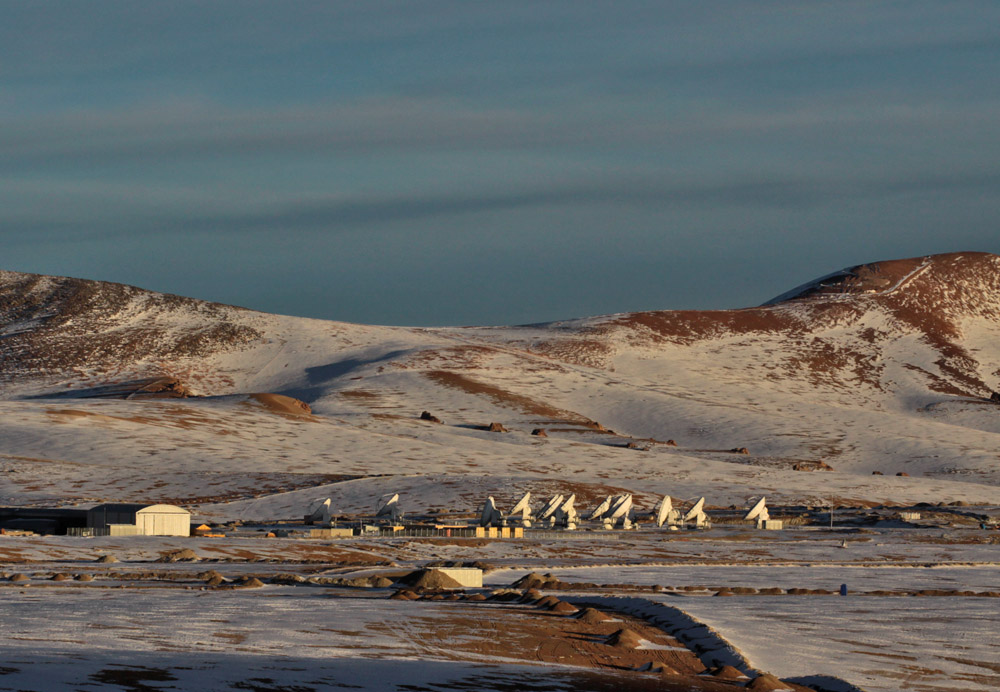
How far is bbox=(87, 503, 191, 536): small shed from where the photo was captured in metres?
90.6

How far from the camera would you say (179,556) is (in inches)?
2827

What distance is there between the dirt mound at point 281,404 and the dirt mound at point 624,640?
411 ft

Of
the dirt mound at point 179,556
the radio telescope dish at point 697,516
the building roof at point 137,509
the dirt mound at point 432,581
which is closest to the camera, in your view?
the dirt mound at point 432,581

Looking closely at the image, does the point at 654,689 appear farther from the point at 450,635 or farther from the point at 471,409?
the point at 471,409

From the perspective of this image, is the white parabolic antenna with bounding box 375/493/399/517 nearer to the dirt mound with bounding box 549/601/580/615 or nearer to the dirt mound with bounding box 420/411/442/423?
the dirt mound with bounding box 420/411/442/423

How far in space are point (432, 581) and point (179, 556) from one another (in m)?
20.9

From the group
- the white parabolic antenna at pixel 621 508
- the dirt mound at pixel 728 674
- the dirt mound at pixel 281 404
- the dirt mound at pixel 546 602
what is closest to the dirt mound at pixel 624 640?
the dirt mound at pixel 728 674

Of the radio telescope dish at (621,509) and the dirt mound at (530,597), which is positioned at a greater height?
the radio telescope dish at (621,509)

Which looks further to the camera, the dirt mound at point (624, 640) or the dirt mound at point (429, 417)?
the dirt mound at point (429, 417)

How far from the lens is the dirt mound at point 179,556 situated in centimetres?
7088

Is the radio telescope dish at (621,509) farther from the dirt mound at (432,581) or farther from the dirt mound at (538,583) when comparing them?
the dirt mound at (432,581)

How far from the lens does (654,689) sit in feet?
109

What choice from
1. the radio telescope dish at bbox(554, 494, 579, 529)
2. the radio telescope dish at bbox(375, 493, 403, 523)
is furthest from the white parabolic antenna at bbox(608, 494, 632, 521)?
the radio telescope dish at bbox(375, 493, 403, 523)

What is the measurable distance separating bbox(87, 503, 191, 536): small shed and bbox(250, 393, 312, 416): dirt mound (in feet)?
Answer: 227
